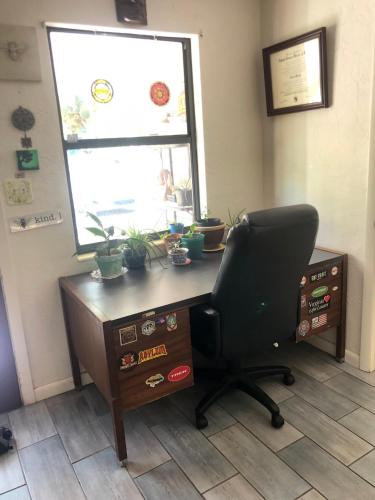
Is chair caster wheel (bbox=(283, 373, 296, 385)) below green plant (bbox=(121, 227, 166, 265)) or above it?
below

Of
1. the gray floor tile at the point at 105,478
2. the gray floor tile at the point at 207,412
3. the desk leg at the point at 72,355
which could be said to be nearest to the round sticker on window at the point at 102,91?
the desk leg at the point at 72,355

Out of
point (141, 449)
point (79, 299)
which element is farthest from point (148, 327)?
point (141, 449)

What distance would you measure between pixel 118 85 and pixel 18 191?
0.80 metres

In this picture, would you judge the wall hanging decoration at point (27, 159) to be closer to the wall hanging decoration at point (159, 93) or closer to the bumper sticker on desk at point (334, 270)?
the wall hanging decoration at point (159, 93)

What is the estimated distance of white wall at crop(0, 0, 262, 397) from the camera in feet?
6.35

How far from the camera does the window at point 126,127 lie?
2117 millimetres

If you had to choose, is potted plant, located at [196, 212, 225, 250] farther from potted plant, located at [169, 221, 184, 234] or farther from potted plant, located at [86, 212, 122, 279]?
potted plant, located at [86, 212, 122, 279]

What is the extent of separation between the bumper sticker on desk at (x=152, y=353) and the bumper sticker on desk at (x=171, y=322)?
8cm

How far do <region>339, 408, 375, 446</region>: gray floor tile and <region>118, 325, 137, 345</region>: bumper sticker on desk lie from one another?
3.53 ft

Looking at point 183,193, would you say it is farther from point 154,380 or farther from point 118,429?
point 118,429

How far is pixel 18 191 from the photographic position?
1975 mm

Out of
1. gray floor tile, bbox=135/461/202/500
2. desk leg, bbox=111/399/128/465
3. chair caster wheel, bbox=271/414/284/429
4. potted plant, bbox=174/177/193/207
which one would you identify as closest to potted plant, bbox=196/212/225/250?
potted plant, bbox=174/177/193/207

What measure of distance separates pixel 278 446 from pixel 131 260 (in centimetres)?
113

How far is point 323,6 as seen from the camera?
2111mm
